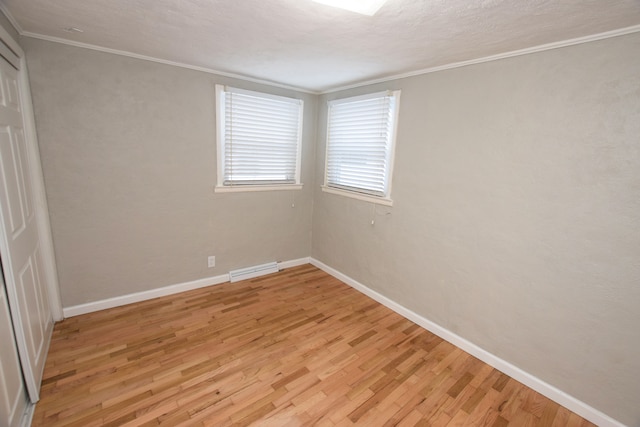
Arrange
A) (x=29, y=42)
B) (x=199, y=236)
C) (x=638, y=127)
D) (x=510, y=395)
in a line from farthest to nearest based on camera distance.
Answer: (x=199, y=236), (x=29, y=42), (x=510, y=395), (x=638, y=127)

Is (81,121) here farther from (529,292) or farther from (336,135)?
(529,292)

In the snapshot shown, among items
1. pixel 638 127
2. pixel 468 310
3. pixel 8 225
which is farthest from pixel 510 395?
pixel 8 225

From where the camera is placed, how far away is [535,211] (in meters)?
1.95

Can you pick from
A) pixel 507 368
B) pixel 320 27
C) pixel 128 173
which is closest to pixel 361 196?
pixel 320 27

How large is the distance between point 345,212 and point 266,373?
6.47ft

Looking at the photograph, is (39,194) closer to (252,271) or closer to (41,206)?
(41,206)

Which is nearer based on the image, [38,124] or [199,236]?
[38,124]

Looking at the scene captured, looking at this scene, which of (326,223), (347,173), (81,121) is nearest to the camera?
(81,121)

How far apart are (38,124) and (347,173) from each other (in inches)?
110

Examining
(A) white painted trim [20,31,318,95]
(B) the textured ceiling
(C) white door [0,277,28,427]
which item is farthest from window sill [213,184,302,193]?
(C) white door [0,277,28,427]

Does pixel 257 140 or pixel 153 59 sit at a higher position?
pixel 153 59

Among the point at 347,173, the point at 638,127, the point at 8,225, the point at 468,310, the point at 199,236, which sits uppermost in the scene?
the point at 638,127

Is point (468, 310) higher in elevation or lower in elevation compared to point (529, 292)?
lower

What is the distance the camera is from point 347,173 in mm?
3402
